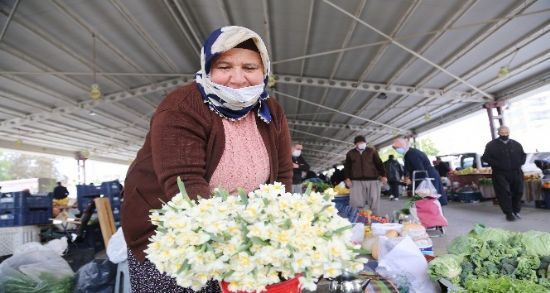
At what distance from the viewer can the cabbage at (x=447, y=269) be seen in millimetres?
2219

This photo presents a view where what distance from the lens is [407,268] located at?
252 cm

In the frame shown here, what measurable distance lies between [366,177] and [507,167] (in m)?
2.76

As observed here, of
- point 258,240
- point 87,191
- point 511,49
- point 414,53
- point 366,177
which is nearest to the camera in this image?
point 258,240

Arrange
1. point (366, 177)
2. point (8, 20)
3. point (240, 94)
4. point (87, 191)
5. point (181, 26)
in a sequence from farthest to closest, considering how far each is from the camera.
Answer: point (181, 26)
point (366, 177)
point (8, 20)
point (87, 191)
point (240, 94)

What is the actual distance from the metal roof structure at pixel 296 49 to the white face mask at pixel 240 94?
6129mm

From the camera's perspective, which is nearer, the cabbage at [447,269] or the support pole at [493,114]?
the cabbage at [447,269]

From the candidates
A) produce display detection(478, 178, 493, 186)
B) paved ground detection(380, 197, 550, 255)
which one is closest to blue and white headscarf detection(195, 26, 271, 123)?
paved ground detection(380, 197, 550, 255)

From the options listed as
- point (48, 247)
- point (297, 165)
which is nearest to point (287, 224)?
point (48, 247)

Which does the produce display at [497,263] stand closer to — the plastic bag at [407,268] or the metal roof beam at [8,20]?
the plastic bag at [407,268]

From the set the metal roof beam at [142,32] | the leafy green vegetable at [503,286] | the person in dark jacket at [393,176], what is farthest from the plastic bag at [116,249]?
the person in dark jacket at [393,176]

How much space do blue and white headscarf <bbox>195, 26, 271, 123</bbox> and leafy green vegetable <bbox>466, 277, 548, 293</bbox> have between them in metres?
1.57

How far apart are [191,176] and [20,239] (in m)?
5.41

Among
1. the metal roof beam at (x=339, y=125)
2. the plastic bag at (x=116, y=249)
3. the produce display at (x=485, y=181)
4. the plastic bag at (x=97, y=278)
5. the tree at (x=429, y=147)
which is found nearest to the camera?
the plastic bag at (x=116, y=249)

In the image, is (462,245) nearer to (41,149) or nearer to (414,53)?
(414,53)
